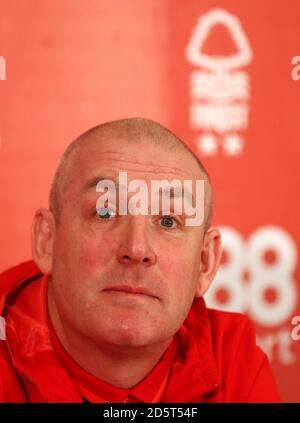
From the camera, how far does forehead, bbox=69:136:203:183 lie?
1142 millimetres

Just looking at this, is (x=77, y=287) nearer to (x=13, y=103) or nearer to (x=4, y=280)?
(x=4, y=280)

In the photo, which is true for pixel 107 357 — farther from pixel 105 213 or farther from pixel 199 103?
pixel 199 103

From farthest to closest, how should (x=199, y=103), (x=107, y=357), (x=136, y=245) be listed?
A: (x=199, y=103), (x=107, y=357), (x=136, y=245)

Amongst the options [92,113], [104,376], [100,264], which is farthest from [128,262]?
[92,113]

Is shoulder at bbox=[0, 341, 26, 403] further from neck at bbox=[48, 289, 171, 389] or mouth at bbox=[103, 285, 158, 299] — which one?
mouth at bbox=[103, 285, 158, 299]

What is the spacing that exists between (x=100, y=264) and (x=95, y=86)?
0.41m

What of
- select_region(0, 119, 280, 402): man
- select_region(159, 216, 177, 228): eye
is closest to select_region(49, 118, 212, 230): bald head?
select_region(0, 119, 280, 402): man

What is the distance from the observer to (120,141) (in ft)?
3.83

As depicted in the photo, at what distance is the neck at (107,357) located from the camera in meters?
1.18

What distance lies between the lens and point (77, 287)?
1.12m

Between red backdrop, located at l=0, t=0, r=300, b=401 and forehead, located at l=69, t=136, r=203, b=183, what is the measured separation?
0.12 metres

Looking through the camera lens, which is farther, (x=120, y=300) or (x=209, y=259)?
(x=209, y=259)
